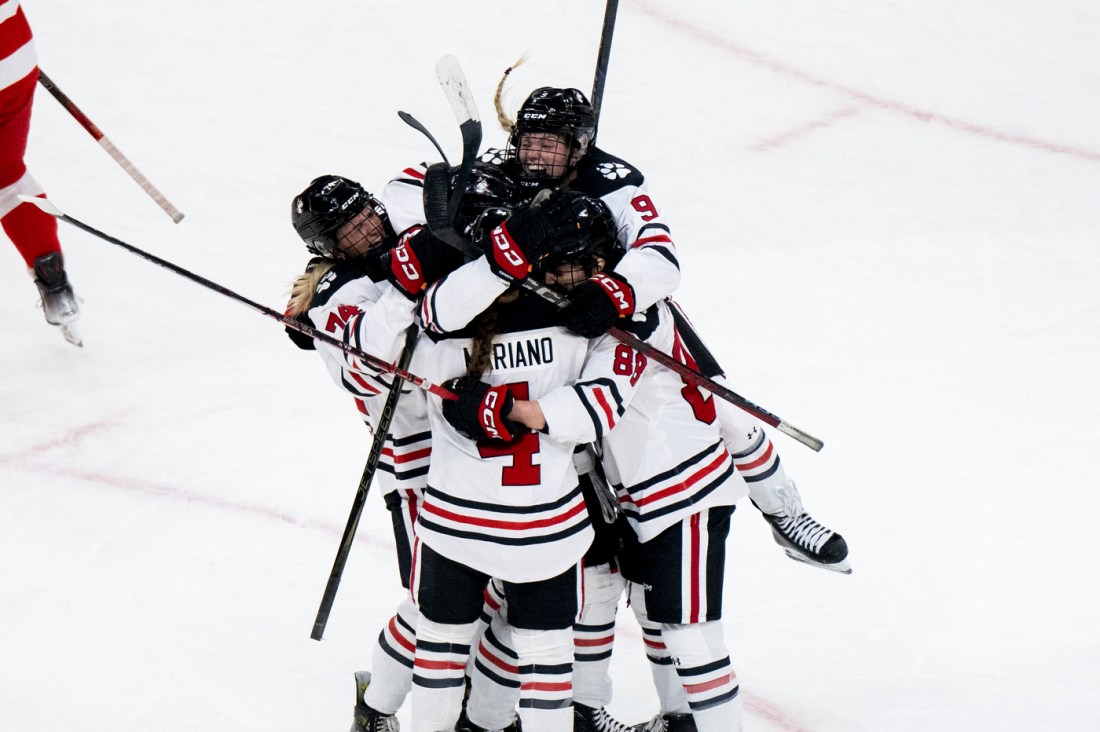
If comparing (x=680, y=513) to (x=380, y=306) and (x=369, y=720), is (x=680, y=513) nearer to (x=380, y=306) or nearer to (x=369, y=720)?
(x=380, y=306)

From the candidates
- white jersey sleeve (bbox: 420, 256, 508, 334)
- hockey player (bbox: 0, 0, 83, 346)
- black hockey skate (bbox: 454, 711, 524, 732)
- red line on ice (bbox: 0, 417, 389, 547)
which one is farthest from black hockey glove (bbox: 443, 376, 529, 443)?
hockey player (bbox: 0, 0, 83, 346)

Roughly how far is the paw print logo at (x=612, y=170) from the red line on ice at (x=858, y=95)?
2876 millimetres

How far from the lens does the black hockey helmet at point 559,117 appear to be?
2.52 meters

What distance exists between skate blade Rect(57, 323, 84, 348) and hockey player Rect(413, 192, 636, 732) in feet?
7.22

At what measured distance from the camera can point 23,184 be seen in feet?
13.7

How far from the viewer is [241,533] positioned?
3.64 metres

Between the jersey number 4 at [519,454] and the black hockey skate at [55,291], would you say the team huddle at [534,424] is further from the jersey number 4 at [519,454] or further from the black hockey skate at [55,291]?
the black hockey skate at [55,291]

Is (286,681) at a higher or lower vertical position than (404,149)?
lower

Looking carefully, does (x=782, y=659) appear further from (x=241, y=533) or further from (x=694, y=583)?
(x=241, y=533)

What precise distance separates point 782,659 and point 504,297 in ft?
4.21

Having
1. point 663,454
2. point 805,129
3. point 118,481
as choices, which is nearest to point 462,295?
point 663,454

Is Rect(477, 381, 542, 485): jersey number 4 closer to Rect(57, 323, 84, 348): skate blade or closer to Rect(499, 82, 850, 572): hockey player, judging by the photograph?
Rect(499, 82, 850, 572): hockey player

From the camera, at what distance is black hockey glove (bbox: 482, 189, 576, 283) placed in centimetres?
224

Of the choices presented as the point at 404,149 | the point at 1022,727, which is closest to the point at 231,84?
the point at 404,149
